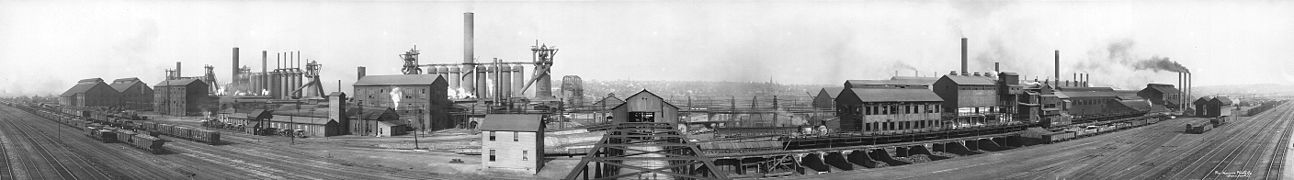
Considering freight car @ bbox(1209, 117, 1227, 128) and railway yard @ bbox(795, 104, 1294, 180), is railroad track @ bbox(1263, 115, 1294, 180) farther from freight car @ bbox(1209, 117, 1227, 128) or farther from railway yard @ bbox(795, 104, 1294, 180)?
freight car @ bbox(1209, 117, 1227, 128)

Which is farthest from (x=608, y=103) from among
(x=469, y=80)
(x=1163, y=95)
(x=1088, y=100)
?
(x=1088, y=100)

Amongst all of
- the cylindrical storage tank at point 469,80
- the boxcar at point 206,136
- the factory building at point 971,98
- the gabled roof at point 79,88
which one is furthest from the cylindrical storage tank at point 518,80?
the factory building at point 971,98

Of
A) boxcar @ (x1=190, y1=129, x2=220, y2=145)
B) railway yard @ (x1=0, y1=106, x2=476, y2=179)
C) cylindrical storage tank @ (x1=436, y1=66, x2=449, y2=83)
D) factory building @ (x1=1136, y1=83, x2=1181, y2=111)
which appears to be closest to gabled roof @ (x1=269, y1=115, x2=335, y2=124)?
boxcar @ (x1=190, y1=129, x2=220, y2=145)

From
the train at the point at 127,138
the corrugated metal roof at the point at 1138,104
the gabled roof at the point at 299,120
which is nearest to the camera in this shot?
the train at the point at 127,138

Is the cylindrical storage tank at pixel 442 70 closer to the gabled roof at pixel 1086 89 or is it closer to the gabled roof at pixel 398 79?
the gabled roof at pixel 398 79

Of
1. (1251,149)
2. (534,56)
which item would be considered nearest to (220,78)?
(534,56)

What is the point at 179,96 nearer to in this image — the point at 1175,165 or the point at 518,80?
the point at 518,80
